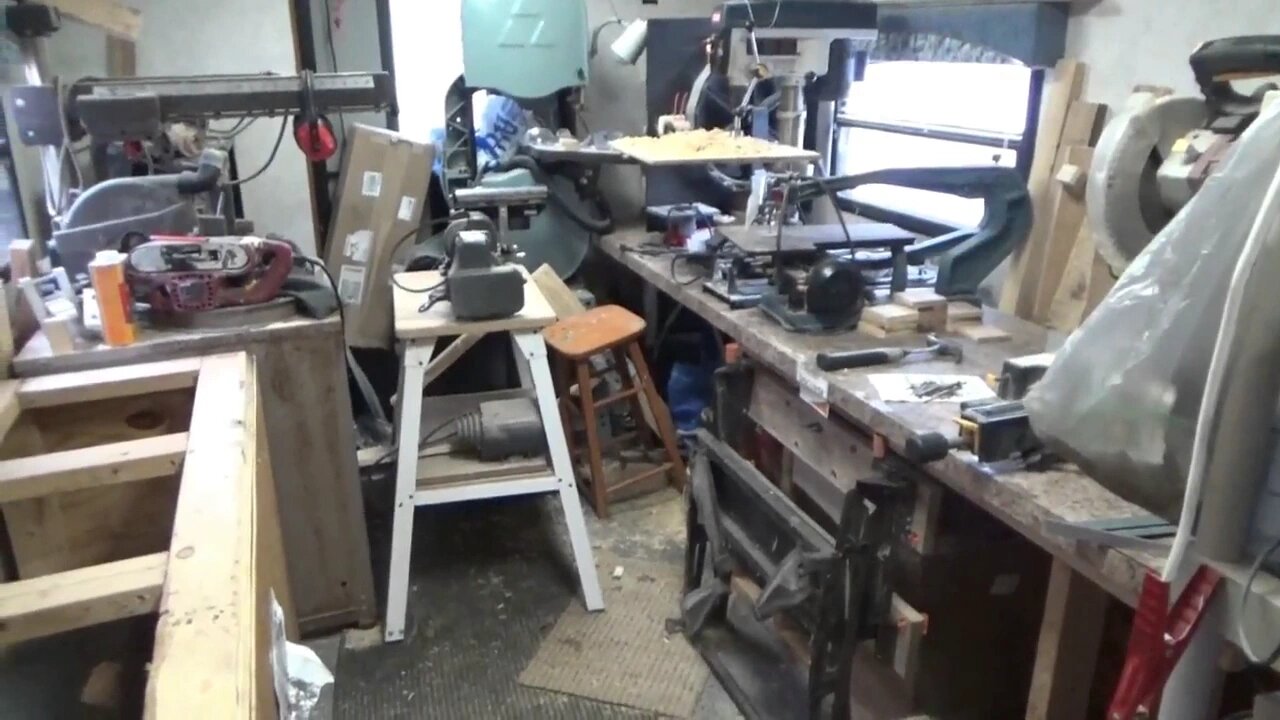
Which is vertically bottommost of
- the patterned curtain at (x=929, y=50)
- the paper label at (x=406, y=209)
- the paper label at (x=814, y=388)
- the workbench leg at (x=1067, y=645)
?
the workbench leg at (x=1067, y=645)

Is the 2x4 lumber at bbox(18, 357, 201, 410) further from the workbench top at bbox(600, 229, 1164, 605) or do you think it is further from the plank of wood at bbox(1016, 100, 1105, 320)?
the plank of wood at bbox(1016, 100, 1105, 320)

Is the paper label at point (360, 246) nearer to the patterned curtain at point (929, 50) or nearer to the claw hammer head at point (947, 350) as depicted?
the patterned curtain at point (929, 50)

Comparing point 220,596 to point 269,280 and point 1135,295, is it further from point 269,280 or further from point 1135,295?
point 269,280

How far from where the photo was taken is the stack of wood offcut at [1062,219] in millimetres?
1992

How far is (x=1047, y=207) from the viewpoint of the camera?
6.90 feet

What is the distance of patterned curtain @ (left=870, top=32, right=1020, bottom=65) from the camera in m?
2.32

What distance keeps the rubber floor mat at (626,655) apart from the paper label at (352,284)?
3.99 ft

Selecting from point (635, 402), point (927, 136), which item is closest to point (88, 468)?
point (635, 402)

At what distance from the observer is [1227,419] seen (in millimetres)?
794

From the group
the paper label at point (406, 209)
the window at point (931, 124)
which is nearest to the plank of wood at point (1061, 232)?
the window at point (931, 124)

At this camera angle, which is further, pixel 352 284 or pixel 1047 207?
pixel 352 284

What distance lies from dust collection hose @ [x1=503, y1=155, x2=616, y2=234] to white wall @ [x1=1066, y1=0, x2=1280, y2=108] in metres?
1.50

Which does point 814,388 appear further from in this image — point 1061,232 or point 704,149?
point 704,149

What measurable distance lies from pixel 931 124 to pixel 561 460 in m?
1.47
